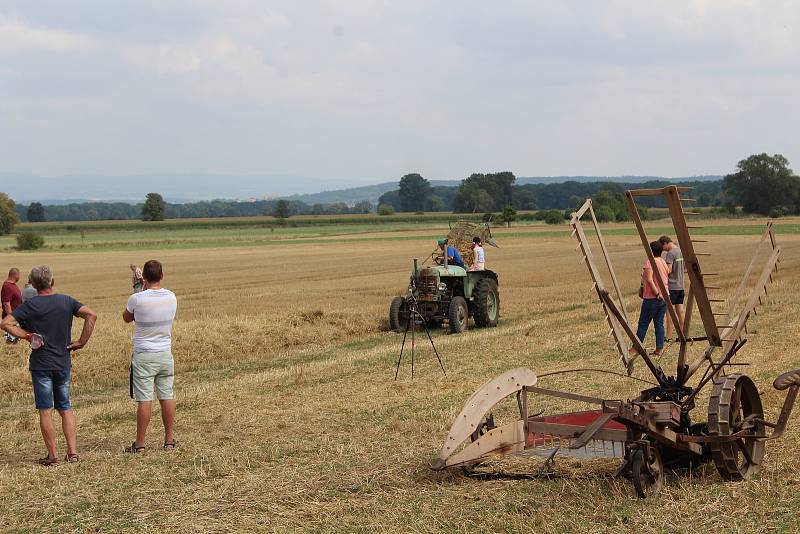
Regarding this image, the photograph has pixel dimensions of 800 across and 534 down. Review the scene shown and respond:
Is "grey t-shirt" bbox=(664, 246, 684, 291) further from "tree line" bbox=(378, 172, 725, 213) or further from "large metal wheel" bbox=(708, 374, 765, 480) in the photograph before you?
"tree line" bbox=(378, 172, 725, 213)

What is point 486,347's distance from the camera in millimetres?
14562

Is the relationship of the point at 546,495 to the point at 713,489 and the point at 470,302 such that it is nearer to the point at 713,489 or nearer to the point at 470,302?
the point at 713,489

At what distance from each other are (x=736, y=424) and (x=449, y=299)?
36.7 ft

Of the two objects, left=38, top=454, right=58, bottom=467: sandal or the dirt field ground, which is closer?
the dirt field ground

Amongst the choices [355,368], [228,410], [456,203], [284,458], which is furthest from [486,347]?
[456,203]

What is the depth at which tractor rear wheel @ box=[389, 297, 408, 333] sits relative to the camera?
58.1 ft

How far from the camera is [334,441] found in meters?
8.28

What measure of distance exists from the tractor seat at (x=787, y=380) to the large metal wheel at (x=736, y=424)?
1.11ft

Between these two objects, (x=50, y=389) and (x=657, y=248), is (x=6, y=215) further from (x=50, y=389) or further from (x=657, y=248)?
(x=50, y=389)

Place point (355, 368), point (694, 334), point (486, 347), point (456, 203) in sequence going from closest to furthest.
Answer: point (355, 368) < point (486, 347) < point (694, 334) < point (456, 203)

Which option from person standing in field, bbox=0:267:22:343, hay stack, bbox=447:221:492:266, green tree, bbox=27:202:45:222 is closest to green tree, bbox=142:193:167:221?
green tree, bbox=27:202:45:222

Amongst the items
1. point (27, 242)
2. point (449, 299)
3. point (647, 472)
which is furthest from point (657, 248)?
point (27, 242)

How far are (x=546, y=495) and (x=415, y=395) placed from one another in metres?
4.32

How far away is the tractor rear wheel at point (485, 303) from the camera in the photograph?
57.7 ft
